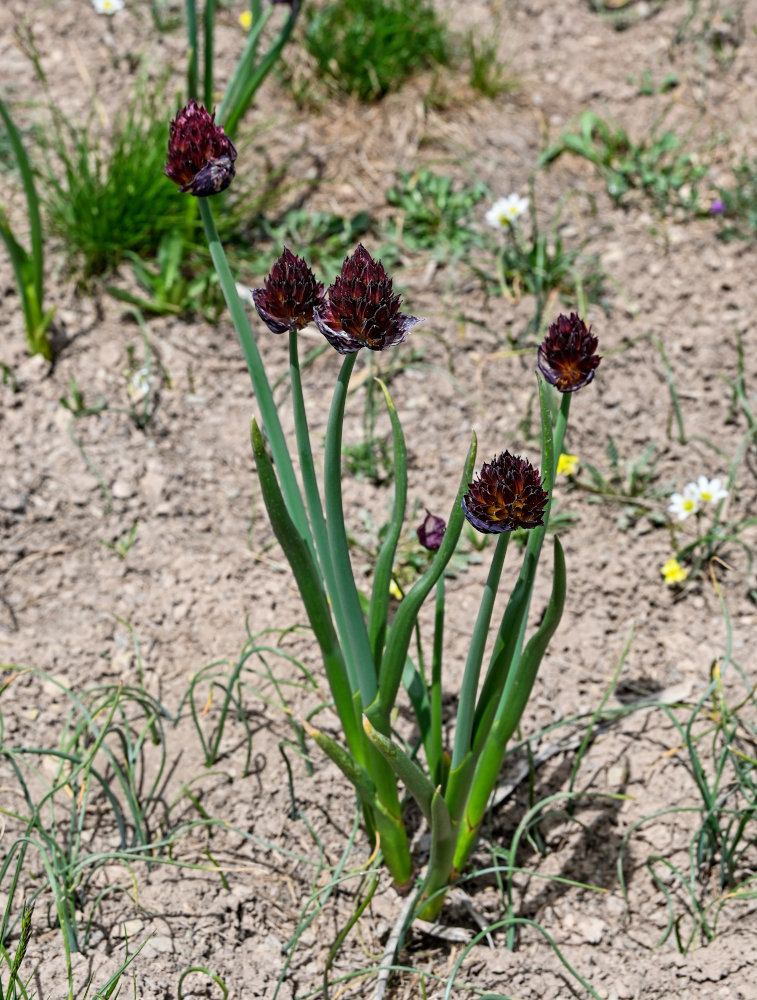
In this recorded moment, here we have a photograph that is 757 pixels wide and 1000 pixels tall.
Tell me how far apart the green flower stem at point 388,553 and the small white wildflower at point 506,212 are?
1579 mm

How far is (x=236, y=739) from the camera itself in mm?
2262

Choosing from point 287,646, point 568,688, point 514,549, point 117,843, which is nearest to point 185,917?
point 117,843

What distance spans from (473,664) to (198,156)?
901 millimetres

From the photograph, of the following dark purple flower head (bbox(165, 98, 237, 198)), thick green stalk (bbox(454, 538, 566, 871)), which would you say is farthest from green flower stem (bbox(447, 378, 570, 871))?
dark purple flower head (bbox(165, 98, 237, 198))

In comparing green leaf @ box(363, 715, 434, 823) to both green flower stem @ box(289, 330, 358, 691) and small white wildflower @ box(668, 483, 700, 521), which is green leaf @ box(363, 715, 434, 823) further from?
small white wildflower @ box(668, 483, 700, 521)

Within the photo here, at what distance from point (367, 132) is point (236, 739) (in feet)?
7.64

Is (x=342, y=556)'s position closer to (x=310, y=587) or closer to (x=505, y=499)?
(x=310, y=587)

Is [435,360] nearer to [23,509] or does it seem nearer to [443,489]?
[443,489]

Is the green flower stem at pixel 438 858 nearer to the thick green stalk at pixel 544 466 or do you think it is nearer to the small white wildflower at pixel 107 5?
the thick green stalk at pixel 544 466

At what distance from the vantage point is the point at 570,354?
4.80 ft

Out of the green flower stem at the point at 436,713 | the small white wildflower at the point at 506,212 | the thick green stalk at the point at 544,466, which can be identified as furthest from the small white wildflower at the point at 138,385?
the thick green stalk at the point at 544,466

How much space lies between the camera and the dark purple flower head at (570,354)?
1.46 meters

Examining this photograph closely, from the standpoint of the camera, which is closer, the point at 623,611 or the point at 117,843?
the point at 117,843

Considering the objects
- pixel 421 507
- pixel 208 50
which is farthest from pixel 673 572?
pixel 208 50
